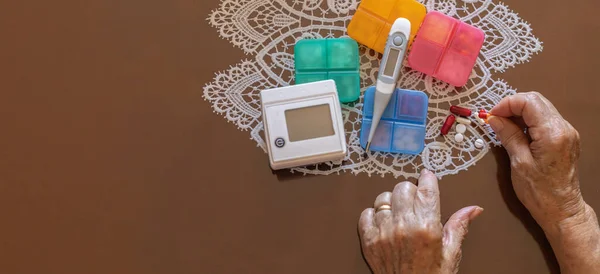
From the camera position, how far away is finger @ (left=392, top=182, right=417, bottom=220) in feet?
2.97

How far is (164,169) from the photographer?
0.97m

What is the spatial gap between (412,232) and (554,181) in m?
0.29

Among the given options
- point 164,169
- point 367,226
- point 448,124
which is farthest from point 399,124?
point 164,169

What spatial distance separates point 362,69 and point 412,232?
1.11 ft

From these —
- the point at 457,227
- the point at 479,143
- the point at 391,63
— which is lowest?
Result: the point at 457,227

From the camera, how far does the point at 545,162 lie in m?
0.94

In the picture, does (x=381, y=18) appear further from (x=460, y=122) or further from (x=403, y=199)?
(x=403, y=199)

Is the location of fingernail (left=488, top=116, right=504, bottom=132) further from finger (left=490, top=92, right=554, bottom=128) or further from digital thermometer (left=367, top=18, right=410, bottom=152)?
digital thermometer (left=367, top=18, right=410, bottom=152)

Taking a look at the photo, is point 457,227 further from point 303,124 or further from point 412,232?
point 303,124

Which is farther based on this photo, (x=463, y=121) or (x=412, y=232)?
(x=463, y=121)

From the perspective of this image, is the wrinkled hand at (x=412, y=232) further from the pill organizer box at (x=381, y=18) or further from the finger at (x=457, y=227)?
the pill organizer box at (x=381, y=18)

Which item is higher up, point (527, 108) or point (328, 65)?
point (328, 65)

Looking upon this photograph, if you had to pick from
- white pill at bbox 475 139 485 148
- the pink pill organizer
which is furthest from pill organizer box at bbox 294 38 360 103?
white pill at bbox 475 139 485 148

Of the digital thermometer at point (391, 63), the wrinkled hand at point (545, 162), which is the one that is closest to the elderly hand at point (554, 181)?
the wrinkled hand at point (545, 162)
